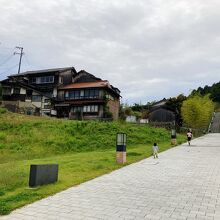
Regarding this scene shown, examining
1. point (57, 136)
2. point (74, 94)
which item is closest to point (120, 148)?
point (57, 136)

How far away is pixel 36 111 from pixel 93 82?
1094 centimetres

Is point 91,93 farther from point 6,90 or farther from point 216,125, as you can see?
point 216,125

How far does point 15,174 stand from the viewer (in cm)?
1251

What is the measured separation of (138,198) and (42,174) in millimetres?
3387

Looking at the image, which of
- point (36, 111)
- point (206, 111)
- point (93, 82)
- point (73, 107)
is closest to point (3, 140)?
point (36, 111)

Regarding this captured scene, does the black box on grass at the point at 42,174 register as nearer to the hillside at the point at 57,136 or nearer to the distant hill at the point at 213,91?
the hillside at the point at 57,136

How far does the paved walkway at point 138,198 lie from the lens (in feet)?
25.5

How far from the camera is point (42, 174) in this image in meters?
10.7

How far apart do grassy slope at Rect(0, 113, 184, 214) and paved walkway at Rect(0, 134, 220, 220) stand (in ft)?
2.29

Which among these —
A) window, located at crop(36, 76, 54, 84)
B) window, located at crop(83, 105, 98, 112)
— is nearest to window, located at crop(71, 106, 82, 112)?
window, located at crop(83, 105, 98, 112)

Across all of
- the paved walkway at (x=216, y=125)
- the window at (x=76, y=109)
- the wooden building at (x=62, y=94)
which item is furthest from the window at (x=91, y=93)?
the paved walkway at (x=216, y=125)

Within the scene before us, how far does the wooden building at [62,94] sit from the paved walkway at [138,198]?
3442cm

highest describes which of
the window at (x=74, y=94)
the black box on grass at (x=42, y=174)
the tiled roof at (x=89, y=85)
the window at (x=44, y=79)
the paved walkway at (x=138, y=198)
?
the window at (x=44, y=79)

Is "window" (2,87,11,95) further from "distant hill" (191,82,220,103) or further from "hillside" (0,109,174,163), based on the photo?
"distant hill" (191,82,220,103)
